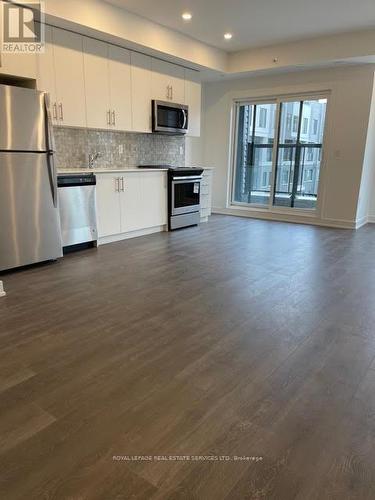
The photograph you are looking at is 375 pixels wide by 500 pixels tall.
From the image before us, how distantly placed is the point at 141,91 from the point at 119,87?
410 millimetres

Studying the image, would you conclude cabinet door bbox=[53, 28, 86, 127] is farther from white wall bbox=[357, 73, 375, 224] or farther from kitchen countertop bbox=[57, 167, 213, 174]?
white wall bbox=[357, 73, 375, 224]

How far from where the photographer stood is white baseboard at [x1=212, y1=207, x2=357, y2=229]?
604cm

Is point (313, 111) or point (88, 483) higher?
point (313, 111)

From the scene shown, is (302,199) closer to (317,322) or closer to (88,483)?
(317,322)

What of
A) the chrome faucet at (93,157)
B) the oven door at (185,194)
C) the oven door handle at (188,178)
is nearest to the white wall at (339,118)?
the oven door handle at (188,178)

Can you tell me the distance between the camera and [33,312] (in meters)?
2.75

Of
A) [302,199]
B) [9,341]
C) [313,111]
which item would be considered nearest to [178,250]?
[9,341]

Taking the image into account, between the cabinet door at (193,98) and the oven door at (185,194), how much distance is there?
0.91 m

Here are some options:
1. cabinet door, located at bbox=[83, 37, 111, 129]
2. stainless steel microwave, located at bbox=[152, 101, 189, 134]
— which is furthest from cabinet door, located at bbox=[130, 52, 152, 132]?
cabinet door, located at bbox=[83, 37, 111, 129]

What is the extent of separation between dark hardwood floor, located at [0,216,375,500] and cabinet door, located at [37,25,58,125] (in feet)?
6.46

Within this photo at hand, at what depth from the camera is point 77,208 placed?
4277mm

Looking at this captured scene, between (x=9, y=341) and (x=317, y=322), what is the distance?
2058 mm

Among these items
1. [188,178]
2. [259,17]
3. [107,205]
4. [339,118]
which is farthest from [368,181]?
[107,205]

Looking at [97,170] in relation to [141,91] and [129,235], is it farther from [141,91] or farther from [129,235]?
[141,91]
